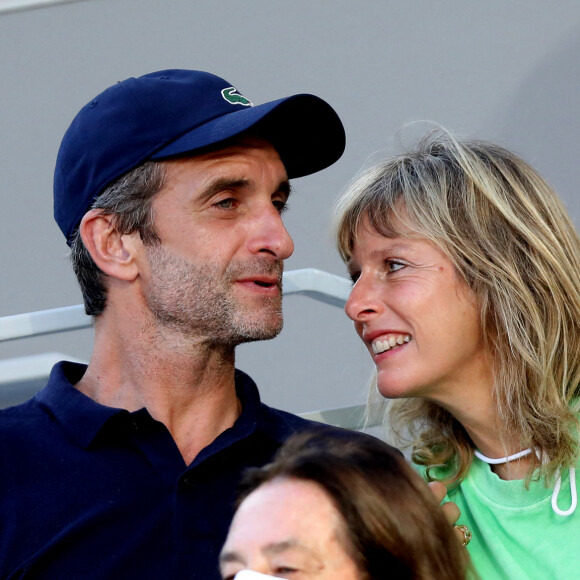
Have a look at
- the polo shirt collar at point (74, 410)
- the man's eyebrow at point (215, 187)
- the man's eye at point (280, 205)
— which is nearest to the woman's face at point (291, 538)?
the polo shirt collar at point (74, 410)

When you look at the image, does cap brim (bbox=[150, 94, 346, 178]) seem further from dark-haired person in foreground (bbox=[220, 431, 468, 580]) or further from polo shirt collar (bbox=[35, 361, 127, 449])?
dark-haired person in foreground (bbox=[220, 431, 468, 580])

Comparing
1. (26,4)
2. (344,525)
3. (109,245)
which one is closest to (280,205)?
(109,245)

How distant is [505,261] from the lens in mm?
2010

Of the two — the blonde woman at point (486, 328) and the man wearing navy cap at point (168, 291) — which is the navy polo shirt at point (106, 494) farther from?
the blonde woman at point (486, 328)

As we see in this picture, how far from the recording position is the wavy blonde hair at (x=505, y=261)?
197 centimetres

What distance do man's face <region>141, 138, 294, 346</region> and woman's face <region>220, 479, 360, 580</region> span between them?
0.71 metres

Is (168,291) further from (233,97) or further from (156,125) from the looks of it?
(233,97)

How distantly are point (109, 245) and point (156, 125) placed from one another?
266mm

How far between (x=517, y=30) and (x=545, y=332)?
96 centimetres

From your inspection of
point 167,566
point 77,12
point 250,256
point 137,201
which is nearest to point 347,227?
point 250,256

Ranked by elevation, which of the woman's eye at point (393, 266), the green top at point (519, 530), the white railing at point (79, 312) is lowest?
the green top at point (519, 530)

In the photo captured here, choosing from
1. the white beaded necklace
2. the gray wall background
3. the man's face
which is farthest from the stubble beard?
the gray wall background

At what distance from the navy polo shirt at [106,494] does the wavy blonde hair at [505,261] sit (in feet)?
1.56

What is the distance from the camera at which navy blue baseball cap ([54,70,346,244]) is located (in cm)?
207
